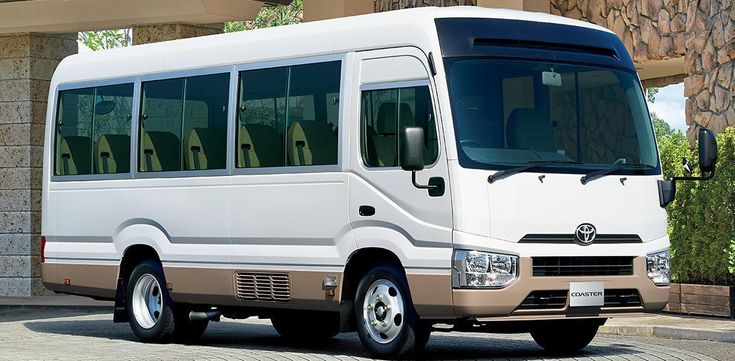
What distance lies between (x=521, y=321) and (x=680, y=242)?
19.6 feet

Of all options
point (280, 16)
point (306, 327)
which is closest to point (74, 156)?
point (306, 327)

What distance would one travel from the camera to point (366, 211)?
44.7 ft

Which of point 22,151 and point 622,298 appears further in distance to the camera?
point 22,151

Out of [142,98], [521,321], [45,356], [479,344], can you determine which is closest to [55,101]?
[142,98]

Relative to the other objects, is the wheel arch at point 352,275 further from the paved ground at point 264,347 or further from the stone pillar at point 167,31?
the stone pillar at point 167,31

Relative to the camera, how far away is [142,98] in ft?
54.5

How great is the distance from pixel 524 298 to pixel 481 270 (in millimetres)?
416

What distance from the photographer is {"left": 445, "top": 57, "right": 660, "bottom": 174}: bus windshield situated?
13023 mm

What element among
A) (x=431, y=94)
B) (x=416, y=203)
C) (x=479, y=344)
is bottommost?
(x=479, y=344)

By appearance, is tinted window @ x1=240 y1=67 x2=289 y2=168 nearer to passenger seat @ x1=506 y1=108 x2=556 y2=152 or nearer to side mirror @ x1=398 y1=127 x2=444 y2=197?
side mirror @ x1=398 y1=127 x2=444 y2=197

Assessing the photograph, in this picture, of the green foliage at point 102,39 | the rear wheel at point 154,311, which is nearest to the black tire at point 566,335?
the rear wheel at point 154,311

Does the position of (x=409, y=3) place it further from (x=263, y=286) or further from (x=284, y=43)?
(x=263, y=286)

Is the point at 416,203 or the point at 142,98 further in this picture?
the point at 142,98

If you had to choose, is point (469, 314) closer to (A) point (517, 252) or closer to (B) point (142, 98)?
(A) point (517, 252)
